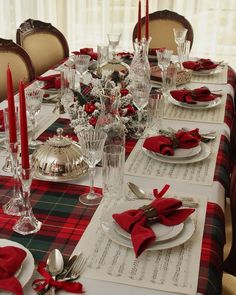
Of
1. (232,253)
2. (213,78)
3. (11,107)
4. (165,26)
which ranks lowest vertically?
(232,253)

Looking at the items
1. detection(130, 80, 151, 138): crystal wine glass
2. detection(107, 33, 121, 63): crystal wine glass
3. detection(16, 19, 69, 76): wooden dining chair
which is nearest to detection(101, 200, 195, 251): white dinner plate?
detection(130, 80, 151, 138): crystal wine glass

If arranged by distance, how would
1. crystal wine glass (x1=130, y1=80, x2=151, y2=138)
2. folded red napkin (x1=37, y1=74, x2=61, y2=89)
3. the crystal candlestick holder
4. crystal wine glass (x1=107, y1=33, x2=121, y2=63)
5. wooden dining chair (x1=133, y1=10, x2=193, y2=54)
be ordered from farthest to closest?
1. wooden dining chair (x1=133, y1=10, x2=193, y2=54)
2. crystal wine glass (x1=107, y1=33, x2=121, y2=63)
3. folded red napkin (x1=37, y1=74, x2=61, y2=89)
4. crystal wine glass (x1=130, y1=80, x2=151, y2=138)
5. the crystal candlestick holder

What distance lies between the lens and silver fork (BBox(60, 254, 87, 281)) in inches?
35.9

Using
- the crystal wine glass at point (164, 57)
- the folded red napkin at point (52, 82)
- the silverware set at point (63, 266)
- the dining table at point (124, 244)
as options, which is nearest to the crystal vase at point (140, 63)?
the crystal wine glass at point (164, 57)

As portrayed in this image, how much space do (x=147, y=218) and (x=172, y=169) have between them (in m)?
0.36

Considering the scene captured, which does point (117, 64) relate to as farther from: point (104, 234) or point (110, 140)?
point (104, 234)

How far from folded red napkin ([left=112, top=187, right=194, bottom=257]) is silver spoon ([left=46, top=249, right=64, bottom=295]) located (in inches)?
5.6

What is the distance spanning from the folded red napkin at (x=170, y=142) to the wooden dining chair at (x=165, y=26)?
5.26 feet

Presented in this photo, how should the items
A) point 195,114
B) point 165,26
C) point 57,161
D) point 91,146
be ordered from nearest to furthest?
point 91,146 → point 57,161 → point 195,114 → point 165,26

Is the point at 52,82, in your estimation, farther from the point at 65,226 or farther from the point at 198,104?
the point at 65,226

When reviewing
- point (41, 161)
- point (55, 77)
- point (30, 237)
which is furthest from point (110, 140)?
point (55, 77)

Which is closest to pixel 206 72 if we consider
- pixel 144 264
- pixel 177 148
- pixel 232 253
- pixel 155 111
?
pixel 155 111

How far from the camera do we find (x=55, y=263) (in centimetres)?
93

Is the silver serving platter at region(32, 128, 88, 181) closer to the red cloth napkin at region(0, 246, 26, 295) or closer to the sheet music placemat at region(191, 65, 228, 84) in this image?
the red cloth napkin at region(0, 246, 26, 295)
